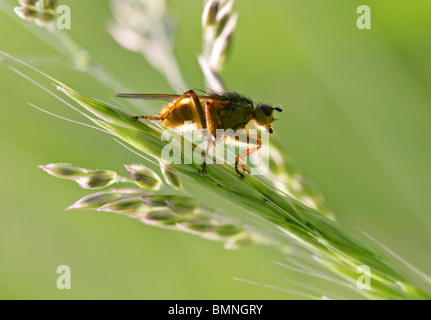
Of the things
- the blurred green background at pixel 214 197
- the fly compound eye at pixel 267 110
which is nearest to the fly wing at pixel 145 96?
the fly compound eye at pixel 267 110

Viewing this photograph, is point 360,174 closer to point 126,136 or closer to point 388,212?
point 388,212

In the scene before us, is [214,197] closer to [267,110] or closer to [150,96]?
[267,110]

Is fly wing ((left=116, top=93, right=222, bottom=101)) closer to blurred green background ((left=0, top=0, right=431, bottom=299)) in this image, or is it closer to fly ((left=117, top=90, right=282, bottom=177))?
fly ((left=117, top=90, right=282, bottom=177))

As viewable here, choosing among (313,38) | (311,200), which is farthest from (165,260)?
(313,38)

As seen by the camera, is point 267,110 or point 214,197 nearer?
point 267,110

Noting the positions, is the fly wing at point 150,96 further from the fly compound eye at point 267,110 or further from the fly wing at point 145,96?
the fly compound eye at point 267,110

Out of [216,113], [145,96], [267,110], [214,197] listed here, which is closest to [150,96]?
[145,96]
